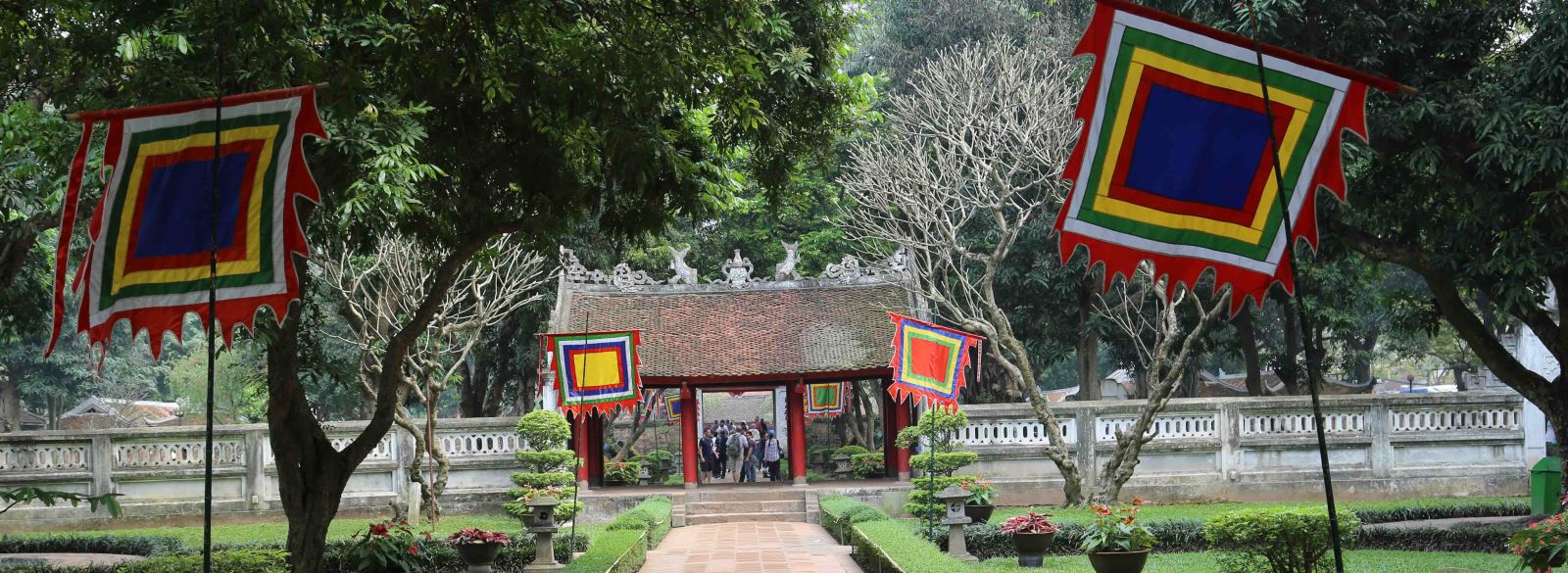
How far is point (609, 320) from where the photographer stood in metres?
22.2

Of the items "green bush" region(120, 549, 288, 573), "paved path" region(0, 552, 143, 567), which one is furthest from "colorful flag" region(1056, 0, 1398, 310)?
"paved path" region(0, 552, 143, 567)

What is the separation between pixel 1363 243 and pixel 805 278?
11440 millimetres

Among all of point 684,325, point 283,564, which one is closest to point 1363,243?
point 283,564

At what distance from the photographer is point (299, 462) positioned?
29.9 feet

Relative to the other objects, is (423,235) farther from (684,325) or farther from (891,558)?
(684,325)

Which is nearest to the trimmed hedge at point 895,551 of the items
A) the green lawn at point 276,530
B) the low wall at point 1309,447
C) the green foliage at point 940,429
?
the green foliage at point 940,429

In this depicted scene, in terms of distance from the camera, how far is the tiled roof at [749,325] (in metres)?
21.1

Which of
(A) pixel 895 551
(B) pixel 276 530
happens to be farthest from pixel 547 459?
(A) pixel 895 551

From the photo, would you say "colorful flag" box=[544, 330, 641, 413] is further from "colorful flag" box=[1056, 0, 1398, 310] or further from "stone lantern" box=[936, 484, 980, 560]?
"colorful flag" box=[1056, 0, 1398, 310]

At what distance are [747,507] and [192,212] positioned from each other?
14.7m

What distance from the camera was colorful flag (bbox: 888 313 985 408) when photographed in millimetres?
15422

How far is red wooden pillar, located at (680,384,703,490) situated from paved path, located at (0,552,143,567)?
842cm

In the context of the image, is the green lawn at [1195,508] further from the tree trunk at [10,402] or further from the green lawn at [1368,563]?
the tree trunk at [10,402]

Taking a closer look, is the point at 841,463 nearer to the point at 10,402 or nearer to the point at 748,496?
the point at 748,496
